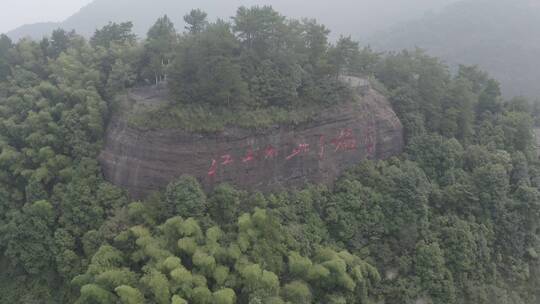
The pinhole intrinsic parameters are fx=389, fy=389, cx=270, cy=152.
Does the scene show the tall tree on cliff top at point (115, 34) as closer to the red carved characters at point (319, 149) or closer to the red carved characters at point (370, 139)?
the red carved characters at point (319, 149)

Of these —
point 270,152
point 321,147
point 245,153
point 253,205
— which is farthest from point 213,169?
point 321,147

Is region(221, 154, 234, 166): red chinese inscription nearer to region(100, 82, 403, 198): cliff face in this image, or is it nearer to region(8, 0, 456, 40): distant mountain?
region(100, 82, 403, 198): cliff face

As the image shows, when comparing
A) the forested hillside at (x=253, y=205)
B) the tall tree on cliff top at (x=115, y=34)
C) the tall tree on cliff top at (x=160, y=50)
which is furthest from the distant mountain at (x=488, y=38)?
the tall tree on cliff top at (x=160, y=50)

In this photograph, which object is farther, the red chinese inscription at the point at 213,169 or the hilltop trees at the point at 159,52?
the hilltop trees at the point at 159,52

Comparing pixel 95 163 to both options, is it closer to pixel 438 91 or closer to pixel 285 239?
pixel 285 239

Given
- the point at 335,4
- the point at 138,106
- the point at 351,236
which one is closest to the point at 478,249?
the point at 351,236

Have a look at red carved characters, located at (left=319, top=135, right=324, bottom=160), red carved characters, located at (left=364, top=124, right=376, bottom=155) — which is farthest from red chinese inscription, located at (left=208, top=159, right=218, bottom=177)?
red carved characters, located at (left=364, top=124, right=376, bottom=155)

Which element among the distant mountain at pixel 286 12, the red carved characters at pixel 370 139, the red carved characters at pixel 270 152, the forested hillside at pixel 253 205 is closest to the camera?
the forested hillside at pixel 253 205

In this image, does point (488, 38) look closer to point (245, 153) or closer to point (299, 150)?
point (299, 150)
